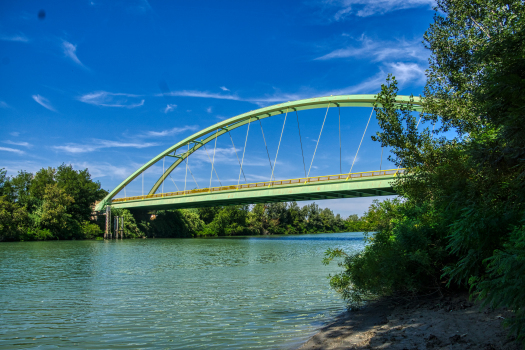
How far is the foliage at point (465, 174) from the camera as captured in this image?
468 centimetres

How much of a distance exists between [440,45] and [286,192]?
103 feet

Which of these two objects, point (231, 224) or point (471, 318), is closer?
point (471, 318)

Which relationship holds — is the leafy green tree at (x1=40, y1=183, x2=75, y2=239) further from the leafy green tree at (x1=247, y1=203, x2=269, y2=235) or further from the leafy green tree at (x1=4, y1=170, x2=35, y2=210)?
the leafy green tree at (x1=247, y1=203, x2=269, y2=235)

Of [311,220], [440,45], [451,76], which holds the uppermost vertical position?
[440,45]

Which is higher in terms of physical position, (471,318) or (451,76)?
(451,76)

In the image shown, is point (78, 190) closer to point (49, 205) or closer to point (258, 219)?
point (49, 205)

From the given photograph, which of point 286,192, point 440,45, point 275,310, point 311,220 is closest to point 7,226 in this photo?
Result: point 286,192

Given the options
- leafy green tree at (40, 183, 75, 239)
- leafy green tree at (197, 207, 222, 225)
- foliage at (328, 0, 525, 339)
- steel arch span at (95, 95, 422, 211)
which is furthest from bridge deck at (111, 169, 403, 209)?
leafy green tree at (197, 207, 222, 225)

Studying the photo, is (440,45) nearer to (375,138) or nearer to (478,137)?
(375,138)

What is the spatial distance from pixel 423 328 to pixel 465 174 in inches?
123

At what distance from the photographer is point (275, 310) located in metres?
8.86

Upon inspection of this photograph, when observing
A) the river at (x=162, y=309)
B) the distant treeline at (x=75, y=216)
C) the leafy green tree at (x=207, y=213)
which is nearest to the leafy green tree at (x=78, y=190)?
the distant treeline at (x=75, y=216)

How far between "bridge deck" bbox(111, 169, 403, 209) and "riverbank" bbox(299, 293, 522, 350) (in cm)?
2226

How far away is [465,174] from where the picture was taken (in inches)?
278
